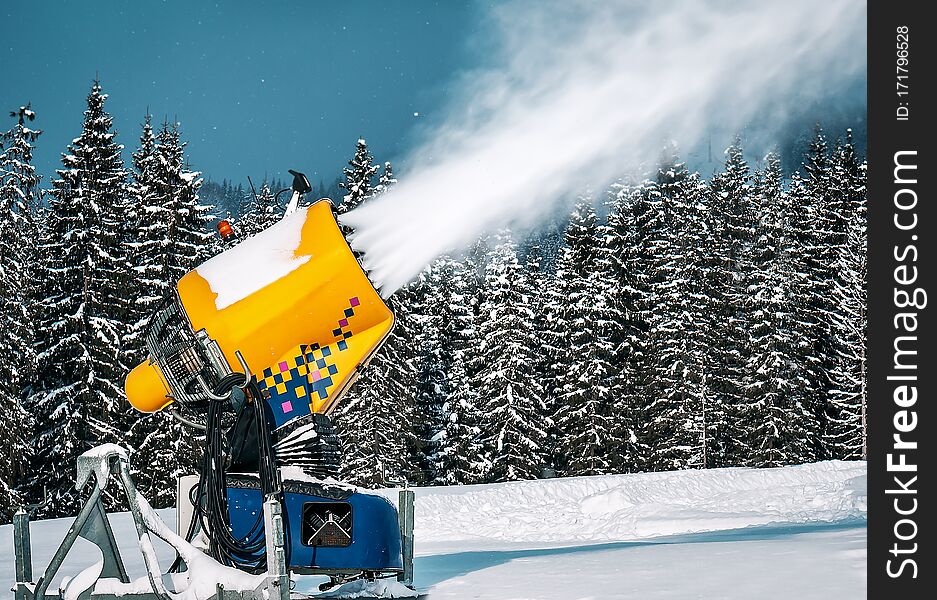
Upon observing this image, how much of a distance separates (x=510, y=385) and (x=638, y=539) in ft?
85.0

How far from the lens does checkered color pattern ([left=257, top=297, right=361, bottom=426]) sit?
699cm

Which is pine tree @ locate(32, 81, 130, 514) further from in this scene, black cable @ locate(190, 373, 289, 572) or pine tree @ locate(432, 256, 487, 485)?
black cable @ locate(190, 373, 289, 572)

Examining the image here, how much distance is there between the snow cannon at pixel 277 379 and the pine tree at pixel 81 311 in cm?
2204

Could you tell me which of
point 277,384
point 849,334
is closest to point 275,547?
point 277,384

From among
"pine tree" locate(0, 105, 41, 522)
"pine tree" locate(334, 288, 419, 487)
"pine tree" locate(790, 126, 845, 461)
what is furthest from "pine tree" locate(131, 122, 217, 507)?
"pine tree" locate(790, 126, 845, 461)

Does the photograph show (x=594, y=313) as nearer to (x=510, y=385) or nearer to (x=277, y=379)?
(x=510, y=385)

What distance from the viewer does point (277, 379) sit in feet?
23.0

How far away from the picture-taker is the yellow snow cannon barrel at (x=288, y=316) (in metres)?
6.79

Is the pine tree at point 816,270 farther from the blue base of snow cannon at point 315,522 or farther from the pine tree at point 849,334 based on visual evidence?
the blue base of snow cannon at point 315,522

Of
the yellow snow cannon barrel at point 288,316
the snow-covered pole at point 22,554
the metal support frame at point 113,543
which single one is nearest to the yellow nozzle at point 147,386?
the yellow snow cannon barrel at point 288,316

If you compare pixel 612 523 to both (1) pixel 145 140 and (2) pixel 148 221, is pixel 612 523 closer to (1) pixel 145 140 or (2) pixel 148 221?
(2) pixel 148 221

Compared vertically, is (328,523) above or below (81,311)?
below

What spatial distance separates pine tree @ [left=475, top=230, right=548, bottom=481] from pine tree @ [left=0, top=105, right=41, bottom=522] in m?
17.8
